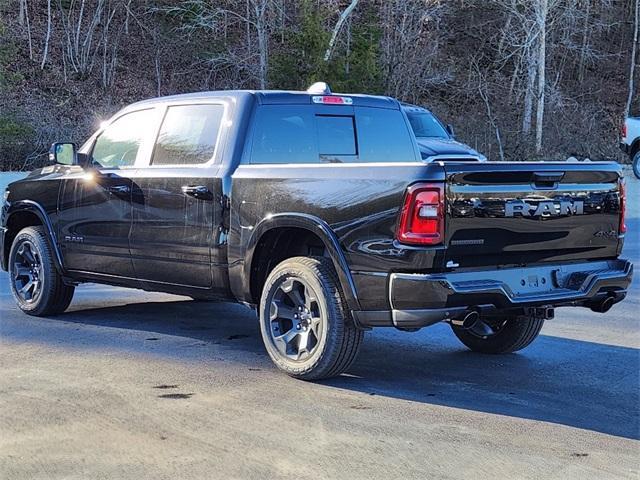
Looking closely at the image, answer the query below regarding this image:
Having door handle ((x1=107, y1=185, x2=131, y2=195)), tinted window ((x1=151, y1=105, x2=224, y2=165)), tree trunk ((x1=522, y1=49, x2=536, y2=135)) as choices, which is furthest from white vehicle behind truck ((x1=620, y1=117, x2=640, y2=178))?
door handle ((x1=107, y1=185, x2=131, y2=195))

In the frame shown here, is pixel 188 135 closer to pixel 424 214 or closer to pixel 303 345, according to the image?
pixel 303 345

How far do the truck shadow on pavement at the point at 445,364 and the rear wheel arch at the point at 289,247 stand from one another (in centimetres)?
64

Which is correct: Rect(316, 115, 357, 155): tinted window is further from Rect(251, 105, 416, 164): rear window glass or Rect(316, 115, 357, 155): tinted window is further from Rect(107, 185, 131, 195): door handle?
Rect(107, 185, 131, 195): door handle

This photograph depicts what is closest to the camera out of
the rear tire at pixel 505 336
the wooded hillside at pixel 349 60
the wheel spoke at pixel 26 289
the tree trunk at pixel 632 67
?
the rear tire at pixel 505 336

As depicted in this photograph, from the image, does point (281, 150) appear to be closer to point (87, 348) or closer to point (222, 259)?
point (222, 259)

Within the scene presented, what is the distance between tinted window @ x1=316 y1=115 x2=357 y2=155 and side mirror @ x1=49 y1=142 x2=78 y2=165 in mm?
2252

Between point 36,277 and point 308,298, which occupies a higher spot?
point 308,298

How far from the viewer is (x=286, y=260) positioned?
575cm

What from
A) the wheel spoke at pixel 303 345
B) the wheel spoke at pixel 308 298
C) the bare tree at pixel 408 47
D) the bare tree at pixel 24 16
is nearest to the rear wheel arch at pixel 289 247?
the wheel spoke at pixel 308 298

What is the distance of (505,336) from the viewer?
6.50 metres

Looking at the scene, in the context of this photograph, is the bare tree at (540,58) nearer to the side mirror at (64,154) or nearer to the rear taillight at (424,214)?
the side mirror at (64,154)

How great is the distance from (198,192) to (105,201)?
4.12ft

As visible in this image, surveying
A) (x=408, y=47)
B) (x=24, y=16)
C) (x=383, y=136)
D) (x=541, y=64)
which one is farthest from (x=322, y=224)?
(x=24, y=16)

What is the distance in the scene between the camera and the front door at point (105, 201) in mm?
6879
